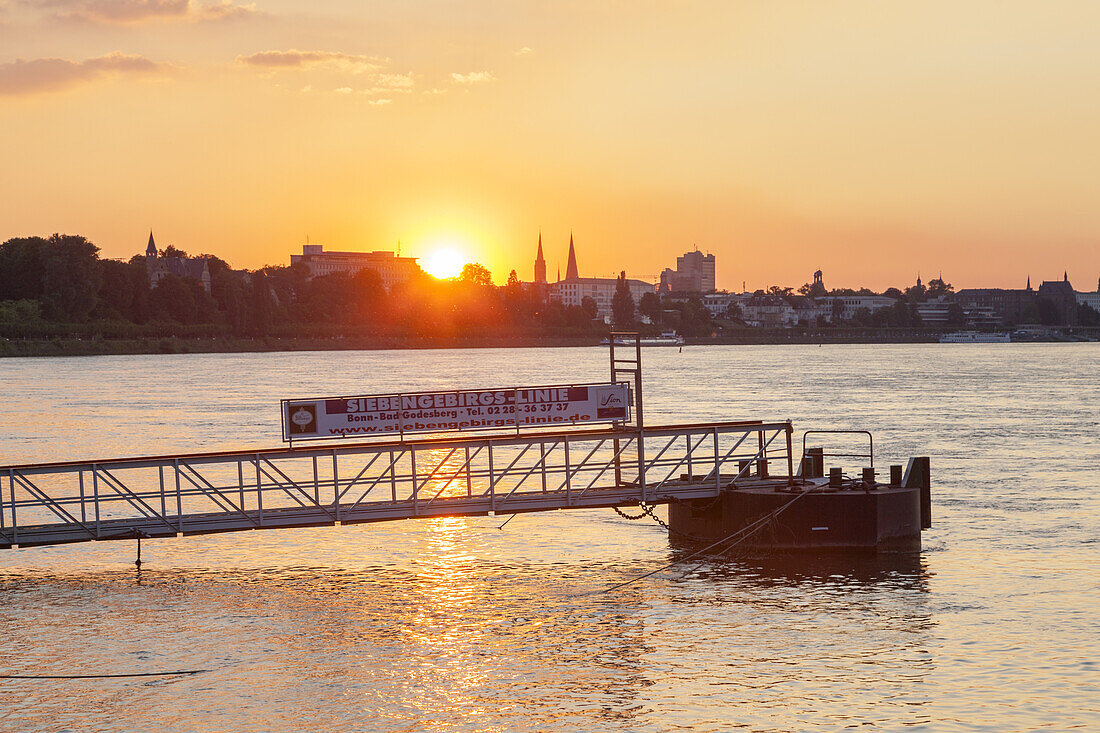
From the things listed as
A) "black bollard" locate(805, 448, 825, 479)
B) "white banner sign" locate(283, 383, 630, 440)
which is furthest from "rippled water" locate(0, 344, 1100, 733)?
"white banner sign" locate(283, 383, 630, 440)

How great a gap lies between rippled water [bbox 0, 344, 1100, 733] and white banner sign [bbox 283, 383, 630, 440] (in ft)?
11.6

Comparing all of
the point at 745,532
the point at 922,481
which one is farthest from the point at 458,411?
the point at 922,481

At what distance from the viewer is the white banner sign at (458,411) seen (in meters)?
27.8

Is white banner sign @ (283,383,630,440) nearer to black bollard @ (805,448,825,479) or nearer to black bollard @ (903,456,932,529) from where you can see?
black bollard @ (805,448,825,479)

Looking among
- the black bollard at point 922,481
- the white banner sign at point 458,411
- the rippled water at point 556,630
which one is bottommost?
the rippled water at point 556,630

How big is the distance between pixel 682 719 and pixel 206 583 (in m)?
14.0

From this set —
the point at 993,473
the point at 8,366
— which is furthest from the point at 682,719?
the point at 8,366

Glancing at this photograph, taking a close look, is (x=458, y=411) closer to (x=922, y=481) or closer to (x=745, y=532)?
(x=745, y=532)

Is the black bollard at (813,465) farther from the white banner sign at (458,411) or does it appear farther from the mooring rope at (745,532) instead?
the white banner sign at (458,411)

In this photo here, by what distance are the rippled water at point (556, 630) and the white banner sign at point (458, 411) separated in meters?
3.55

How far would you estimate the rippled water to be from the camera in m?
18.8

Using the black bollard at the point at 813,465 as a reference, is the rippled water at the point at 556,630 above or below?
below

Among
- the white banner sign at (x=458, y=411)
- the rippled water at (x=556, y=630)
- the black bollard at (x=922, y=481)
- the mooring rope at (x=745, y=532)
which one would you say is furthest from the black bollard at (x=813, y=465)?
the white banner sign at (x=458, y=411)

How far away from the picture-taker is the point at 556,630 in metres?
23.5
